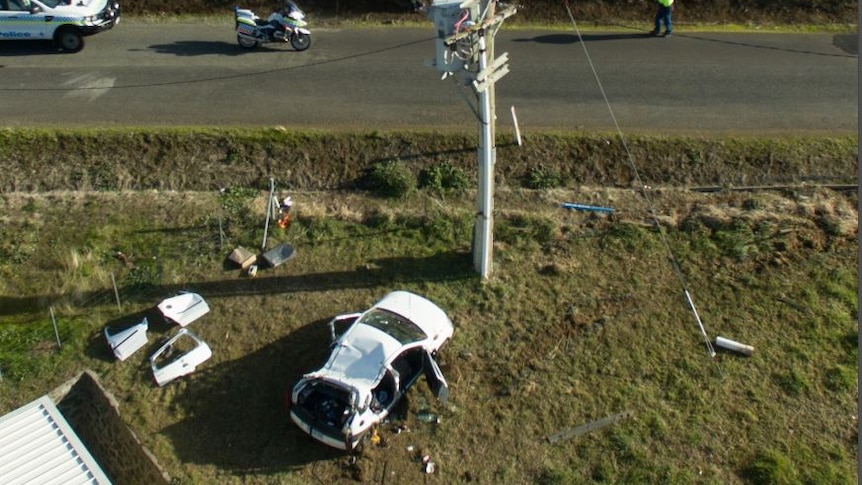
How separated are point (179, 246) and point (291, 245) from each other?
213 cm

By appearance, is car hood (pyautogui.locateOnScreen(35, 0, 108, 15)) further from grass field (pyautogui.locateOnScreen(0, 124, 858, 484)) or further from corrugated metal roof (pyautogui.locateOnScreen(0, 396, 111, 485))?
corrugated metal roof (pyautogui.locateOnScreen(0, 396, 111, 485))

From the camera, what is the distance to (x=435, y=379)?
11102 millimetres

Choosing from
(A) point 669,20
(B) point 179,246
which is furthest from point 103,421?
(A) point 669,20

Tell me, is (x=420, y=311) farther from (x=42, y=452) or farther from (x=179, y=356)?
(x=42, y=452)

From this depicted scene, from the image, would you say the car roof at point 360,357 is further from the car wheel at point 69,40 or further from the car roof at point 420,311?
the car wheel at point 69,40

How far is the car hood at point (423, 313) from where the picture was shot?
12.0 meters

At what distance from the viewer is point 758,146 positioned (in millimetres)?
15852

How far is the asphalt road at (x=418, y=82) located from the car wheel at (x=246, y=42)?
0.56 feet

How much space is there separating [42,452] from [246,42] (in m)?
11.8

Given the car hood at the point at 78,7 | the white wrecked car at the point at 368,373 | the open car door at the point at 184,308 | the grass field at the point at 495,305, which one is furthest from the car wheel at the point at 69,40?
the white wrecked car at the point at 368,373

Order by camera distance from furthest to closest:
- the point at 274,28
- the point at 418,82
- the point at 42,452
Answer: the point at 274,28 → the point at 418,82 → the point at 42,452

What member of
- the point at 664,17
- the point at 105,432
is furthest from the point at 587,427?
the point at 664,17

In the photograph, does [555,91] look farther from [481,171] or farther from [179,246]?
[179,246]

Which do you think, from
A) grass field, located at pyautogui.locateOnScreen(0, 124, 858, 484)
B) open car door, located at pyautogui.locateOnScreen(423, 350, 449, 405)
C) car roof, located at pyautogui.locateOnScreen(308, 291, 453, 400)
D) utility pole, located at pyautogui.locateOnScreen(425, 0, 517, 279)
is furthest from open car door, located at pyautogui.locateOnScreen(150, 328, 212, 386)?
utility pole, located at pyautogui.locateOnScreen(425, 0, 517, 279)
